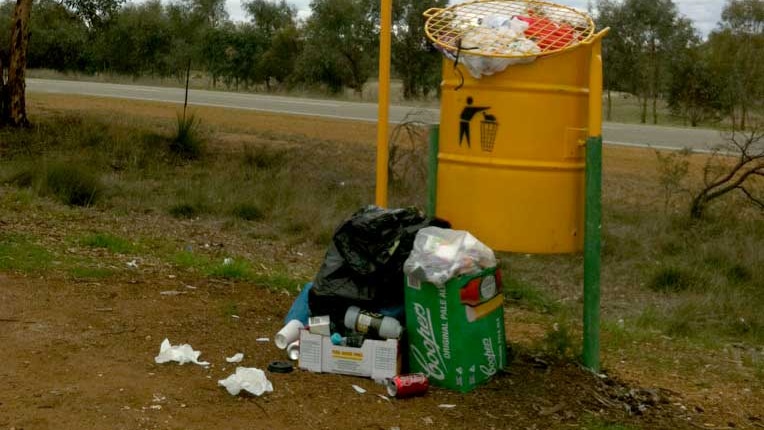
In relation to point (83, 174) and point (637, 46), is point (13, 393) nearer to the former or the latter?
point (83, 174)

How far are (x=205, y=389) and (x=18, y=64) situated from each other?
12.4 metres

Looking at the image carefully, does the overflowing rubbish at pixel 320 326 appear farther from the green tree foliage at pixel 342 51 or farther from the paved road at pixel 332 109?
the green tree foliage at pixel 342 51

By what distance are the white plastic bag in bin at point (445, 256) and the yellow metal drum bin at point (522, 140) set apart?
0.23 m

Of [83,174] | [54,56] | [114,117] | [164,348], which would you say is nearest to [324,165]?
[83,174]

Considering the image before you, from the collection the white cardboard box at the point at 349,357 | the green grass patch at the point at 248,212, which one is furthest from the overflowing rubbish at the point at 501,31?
the green grass patch at the point at 248,212

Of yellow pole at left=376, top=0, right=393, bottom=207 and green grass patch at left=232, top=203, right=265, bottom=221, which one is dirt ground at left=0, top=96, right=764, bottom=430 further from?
green grass patch at left=232, top=203, right=265, bottom=221

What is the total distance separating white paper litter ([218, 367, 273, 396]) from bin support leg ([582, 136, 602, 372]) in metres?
1.68

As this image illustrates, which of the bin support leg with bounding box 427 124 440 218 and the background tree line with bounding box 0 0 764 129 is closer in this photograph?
the bin support leg with bounding box 427 124 440 218

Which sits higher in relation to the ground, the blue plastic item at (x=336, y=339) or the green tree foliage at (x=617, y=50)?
the green tree foliage at (x=617, y=50)

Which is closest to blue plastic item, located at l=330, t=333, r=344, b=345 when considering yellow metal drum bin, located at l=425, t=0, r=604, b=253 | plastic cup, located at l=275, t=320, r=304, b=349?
plastic cup, located at l=275, t=320, r=304, b=349

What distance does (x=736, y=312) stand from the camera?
831cm

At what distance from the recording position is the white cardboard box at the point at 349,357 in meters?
4.99

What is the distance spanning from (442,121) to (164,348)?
6.04 ft

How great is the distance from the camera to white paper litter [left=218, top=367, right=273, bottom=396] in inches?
185
